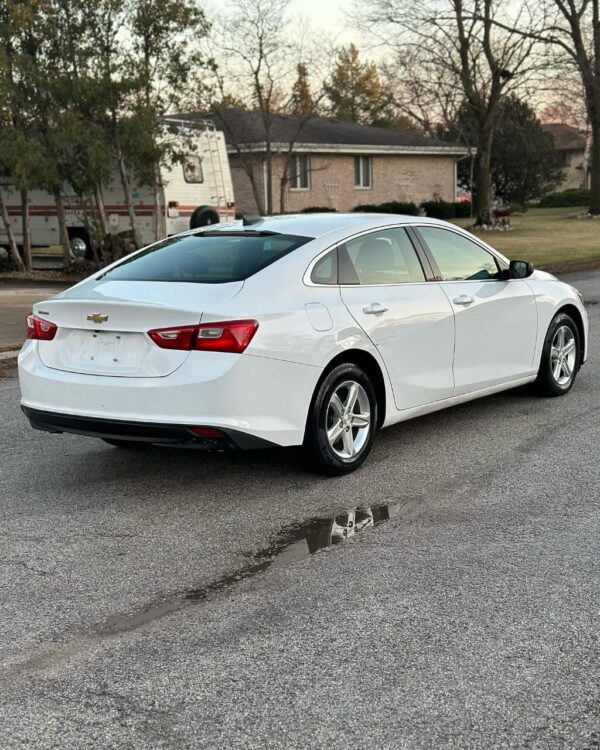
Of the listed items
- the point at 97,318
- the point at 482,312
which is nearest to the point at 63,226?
the point at 482,312

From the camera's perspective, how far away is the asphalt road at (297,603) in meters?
3.20

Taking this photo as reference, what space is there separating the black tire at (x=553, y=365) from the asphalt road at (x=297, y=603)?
136cm

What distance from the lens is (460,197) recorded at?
5256cm

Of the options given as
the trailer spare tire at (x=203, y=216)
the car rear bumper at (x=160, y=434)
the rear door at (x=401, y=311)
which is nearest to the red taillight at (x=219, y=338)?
the car rear bumper at (x=160, y=434)

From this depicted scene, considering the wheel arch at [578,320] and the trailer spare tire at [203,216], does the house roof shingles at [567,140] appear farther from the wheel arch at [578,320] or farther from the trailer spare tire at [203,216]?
the wheel arch at [578,320]

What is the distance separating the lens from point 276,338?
5516 millimetres

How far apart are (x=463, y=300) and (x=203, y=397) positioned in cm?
248

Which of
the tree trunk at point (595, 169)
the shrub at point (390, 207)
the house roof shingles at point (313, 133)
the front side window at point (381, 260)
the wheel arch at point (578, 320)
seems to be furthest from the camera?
the tree trunk at point (595, 169)

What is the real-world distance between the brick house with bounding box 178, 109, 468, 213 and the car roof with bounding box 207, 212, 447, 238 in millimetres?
A: 25931

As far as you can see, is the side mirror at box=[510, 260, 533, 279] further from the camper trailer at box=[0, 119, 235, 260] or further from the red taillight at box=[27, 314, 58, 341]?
the camper trailer at box=[0, 119, 235, 260]

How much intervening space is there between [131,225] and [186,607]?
16.8 meters

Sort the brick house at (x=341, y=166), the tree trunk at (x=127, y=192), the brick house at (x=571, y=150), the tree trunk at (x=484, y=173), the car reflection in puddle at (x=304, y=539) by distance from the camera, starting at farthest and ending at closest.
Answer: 1. the brick house at (x=571, y=150)
2. the tree trunk at (x=484, y=173)
3. the brick house at (x=341, y=166)
4. the tree trunk at (x=127, y=192)
5. the car reflection in puddle at (x=304, y=539)

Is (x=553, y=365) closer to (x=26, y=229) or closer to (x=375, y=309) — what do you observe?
(x=375, y=309)

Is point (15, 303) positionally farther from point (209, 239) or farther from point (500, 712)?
point (500, 712)
